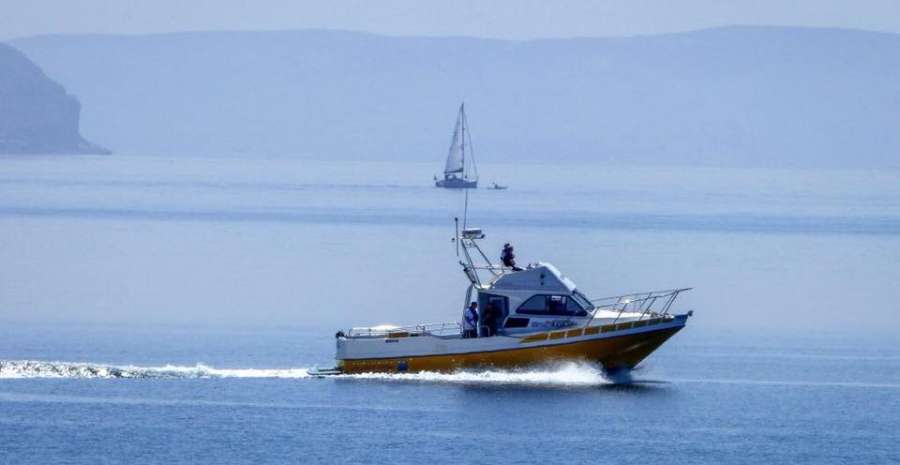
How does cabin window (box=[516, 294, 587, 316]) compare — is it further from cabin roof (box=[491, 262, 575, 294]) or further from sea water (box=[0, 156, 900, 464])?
sea water (box=[0, 156, 900, 464])

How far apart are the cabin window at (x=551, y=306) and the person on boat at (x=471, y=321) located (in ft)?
4.22

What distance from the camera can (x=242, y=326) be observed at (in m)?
77.8

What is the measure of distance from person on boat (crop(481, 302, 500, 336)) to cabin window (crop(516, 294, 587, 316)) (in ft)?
2.20

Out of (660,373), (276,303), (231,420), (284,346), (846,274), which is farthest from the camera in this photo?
(846,274)

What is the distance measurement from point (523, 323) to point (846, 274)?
56.7 m

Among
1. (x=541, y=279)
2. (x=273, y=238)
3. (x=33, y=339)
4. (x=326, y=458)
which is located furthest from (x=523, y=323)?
(x=273, y=238)

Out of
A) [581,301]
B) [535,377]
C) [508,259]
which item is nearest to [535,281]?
[508,259]

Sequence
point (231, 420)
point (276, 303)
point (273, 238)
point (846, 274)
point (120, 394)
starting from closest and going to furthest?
point (231, 420)
point (120, 394)
point (276, 303)
point (846, 274)
point (273, 238)

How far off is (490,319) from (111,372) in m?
11.3

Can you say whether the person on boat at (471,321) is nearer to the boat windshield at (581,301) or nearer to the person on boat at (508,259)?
the person on boat at (508,259)

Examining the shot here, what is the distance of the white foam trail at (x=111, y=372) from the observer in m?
61.0

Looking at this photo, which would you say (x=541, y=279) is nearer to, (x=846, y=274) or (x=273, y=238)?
(x=846, y=274)

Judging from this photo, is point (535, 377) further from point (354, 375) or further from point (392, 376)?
point (354, 375)

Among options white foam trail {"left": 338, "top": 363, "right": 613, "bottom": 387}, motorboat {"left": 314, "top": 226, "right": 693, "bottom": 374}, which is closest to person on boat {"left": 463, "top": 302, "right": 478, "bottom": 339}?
motorboat {"left": 314, "top": 226, "right": 693, "bottom": 374}
